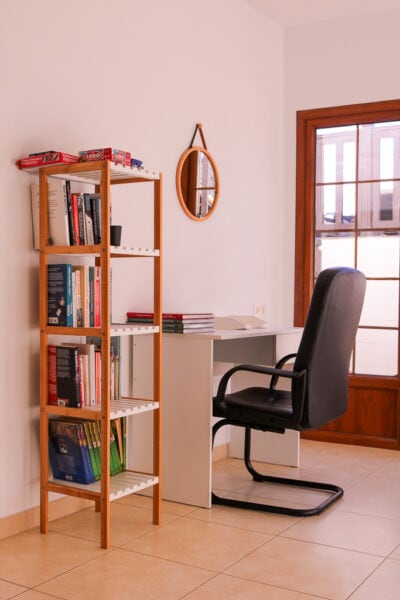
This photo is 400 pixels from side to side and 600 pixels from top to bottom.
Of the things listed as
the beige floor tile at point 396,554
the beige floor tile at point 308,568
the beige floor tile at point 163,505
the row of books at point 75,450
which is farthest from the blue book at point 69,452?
the beige floor tile at point 396,554

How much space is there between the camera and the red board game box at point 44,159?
2689mm

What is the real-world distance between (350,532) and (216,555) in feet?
1.95

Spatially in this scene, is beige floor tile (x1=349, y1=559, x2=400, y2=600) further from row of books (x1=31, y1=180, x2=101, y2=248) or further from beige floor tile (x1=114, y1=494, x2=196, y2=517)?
row of books (x1=31, y1=180, x2=101, y2=248)

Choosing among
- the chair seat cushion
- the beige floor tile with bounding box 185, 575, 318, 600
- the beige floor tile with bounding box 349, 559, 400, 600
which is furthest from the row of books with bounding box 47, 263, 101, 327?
the beige floor tile with bounding box 349, 559, 400, 600

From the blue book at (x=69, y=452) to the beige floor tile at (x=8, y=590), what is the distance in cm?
53

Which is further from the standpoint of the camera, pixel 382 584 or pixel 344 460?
pixel 344 460

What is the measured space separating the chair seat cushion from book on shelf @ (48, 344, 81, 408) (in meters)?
0.75

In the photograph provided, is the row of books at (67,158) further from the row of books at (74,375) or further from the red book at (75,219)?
the row of books at (74,375)

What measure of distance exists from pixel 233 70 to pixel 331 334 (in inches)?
77.3

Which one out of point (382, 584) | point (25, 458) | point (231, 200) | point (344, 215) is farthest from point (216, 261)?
point (382, 584)

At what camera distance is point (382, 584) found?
92.8 inches

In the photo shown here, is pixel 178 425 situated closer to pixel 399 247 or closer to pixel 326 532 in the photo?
pixel 326 532

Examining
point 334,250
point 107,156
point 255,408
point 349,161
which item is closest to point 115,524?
point 255,408

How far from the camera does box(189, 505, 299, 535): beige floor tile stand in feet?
9.62
